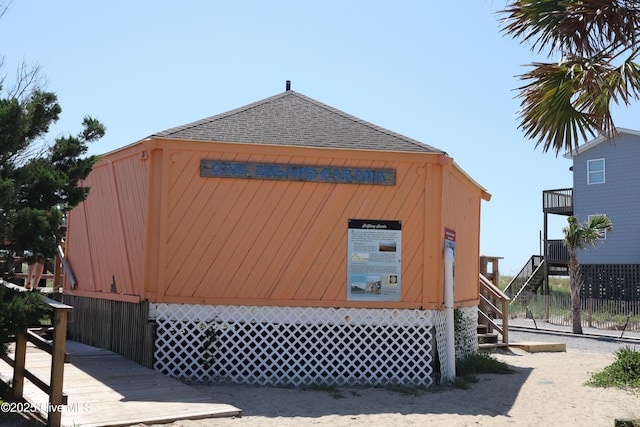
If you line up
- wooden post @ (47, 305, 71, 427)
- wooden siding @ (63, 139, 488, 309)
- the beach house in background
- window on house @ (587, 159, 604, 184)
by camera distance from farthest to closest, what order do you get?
window on house @ (587, 159, 604, 184) → the beach house in background → wooden siding @ (63, 139, 488, 309) → wooden post @ (47, 305, 71, 427)

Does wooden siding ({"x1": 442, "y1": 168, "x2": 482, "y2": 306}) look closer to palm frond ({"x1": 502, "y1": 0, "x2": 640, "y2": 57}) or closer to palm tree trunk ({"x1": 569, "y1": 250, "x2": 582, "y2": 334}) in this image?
palm frond ({"x1": 502, "y1": 0, "x2": 640, "y2": 57})

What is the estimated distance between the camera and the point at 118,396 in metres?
7.94

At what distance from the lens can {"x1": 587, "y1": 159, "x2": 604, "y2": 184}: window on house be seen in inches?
1164

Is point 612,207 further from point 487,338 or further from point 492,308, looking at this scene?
point 487,338

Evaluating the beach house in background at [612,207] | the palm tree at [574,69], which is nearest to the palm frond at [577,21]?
the palm tree at [574,69]

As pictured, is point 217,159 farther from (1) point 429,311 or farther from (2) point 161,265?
(1) point 429,311

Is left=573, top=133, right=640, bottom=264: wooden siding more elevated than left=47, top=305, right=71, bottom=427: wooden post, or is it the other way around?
left=573, top=133, right=640, bottom=264: wooden siding

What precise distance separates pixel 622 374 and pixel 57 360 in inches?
338

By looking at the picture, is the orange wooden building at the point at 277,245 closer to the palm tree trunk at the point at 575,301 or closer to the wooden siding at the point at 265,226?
the wooden siding at the point at 265,226

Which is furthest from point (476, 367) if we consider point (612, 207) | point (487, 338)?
point (612, 207)

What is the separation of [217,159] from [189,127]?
2.97ft

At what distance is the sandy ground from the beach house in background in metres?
19.4

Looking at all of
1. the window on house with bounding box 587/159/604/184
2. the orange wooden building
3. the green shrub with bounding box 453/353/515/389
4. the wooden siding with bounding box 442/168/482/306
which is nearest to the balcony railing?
the window on house with bounding box 587/159/604/184

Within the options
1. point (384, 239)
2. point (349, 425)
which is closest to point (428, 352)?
point (384, 239)
